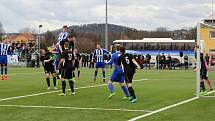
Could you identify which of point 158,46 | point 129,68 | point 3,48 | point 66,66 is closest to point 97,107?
point 129,68

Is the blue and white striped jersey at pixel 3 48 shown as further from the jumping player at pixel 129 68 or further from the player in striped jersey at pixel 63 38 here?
the jumping player at pixel 129 68

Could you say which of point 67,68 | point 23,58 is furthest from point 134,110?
point 23,58

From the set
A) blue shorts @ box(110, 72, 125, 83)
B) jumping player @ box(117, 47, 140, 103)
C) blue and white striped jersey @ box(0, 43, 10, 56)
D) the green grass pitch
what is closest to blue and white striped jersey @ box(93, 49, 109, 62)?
blue and white striped jersey @ box(0, 43, 10, 56)

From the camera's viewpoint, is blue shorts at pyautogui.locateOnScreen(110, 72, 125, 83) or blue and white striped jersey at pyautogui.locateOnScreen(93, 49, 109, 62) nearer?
blue shorts at pyautogui.locateOnScreen(110, 72, 125, 83)

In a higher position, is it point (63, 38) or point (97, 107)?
point (63, 38)

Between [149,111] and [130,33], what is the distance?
98978 mm

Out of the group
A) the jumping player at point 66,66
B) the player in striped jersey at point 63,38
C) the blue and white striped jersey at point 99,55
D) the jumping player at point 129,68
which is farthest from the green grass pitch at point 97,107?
the blue and white striped jersey at point 99,55

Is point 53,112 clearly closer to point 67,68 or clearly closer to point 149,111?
point 149,111

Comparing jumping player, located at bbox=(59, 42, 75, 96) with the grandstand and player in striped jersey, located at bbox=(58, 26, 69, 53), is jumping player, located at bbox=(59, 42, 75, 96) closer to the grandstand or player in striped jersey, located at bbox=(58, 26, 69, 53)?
player in striped jersey, located at bbox=(58, 26, 69, 53)

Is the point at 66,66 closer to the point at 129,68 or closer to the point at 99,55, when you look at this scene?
the point at 129,68

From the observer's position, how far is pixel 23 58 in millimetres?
57562

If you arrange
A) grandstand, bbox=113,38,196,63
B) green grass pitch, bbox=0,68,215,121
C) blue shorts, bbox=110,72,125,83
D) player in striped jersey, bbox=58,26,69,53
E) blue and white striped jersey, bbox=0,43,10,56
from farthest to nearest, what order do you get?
grandstand, bbox=113,38,196,63, blue and white striped jersey, bbox=0,43,10,56, player in striped jersey, bbox=58,26,69,53, blue shorts, bbox=110,72,125,83, green grass pitch, bbox=0,68,215,121

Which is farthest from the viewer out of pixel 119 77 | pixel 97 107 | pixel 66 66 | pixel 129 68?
pixel 66 66

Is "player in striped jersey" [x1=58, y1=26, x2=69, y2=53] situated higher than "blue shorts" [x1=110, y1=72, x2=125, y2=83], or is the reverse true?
"player in striped jersey" [x1=58, y1=26, x2=69, y2=53]
